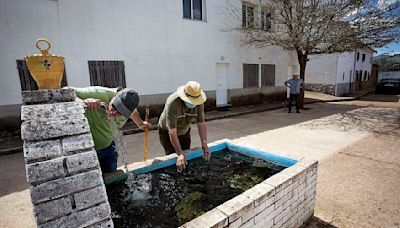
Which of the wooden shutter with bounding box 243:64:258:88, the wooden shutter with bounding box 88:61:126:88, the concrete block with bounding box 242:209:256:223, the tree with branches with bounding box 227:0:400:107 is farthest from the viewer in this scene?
the wooden shutter with bounding box 243:64:258:88

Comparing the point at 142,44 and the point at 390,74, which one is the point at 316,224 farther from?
the point at 390,74

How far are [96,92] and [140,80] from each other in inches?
222

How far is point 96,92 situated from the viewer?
93.7 inches

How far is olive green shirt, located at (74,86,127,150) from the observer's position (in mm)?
2354

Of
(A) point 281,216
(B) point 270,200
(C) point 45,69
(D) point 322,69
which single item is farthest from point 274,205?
(D) point 322,69

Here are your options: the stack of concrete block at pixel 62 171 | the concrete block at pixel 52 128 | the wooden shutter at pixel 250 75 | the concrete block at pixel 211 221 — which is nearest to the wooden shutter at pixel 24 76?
the stack of concrete block at pixel 62 171

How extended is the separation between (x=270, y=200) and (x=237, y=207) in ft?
1.48

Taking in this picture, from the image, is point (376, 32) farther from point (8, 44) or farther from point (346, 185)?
point (8, 44)

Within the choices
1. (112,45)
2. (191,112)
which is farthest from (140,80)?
(191,112)

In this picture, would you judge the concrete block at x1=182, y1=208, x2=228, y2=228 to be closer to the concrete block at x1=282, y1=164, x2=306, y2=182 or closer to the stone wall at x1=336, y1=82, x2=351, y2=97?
the concrete block at x1=282, y1=164, x2=306, y2=182

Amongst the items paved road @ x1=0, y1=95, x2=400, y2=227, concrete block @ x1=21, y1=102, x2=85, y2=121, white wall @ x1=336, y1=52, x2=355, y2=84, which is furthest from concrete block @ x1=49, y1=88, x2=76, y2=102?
white wall @ x1=336, y1=52, x2=355, y2=84

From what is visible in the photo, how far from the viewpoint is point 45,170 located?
3.81 ft

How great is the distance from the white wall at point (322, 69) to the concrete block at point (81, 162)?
17.0m

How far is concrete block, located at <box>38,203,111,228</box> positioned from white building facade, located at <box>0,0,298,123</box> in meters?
6.47
